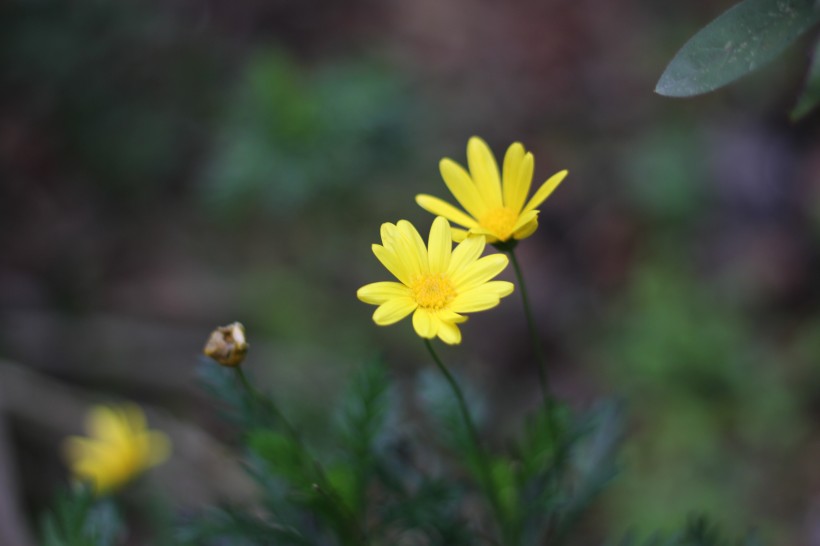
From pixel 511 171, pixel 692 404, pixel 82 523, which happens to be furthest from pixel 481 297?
pixel 692 404

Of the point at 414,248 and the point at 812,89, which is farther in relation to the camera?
the point at 414,248

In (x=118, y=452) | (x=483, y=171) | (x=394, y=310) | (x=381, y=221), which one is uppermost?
(x=381, y=221)

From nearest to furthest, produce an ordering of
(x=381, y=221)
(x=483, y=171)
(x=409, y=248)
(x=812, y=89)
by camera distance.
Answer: (x=812, y=89) < (x=409, y=248) < (x=483, y=171) < (x=381, y=221)

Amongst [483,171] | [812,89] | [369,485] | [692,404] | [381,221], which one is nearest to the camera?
[812,89]

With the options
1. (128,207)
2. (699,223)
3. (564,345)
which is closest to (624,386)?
(564,345)

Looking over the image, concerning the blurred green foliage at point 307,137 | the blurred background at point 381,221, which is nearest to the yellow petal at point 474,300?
the blurred background at point 381,221

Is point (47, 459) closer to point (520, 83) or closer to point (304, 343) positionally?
point (304, 343)

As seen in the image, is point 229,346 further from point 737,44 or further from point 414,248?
point 737,44
